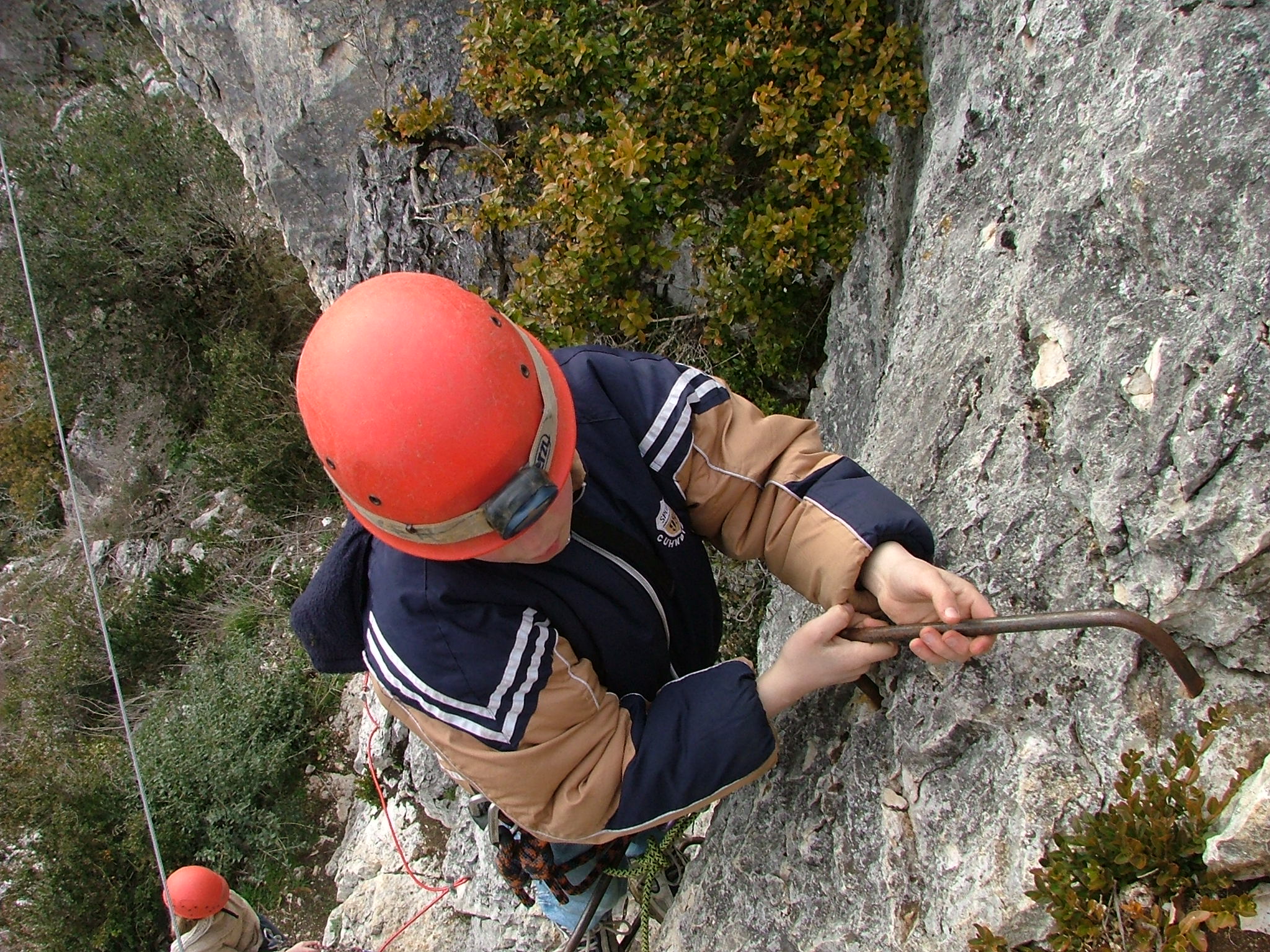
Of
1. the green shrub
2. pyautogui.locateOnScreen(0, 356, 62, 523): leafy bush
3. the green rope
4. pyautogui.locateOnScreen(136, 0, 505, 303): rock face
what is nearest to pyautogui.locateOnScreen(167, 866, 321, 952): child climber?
the green shrub

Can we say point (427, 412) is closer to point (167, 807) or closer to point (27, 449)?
point (167, 807)

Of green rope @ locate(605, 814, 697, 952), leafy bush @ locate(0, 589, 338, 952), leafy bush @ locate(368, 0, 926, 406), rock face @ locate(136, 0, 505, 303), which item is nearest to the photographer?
green rope @ locate(605, 814, 697, 952)

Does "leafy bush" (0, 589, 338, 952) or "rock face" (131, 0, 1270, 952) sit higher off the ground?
"rock face" (131, 0, 1270, 952)

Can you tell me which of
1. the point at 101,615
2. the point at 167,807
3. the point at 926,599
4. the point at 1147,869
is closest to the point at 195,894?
the point at 101,615

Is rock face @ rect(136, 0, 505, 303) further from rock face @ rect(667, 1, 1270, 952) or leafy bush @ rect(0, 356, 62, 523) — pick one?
leafy bush @ rect(0, 356, 62, 523)

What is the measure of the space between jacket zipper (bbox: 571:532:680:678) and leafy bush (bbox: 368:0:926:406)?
6.81 ft

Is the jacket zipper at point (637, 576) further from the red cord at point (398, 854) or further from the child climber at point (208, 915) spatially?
the child climber at point (208, 915)

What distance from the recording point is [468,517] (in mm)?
1589

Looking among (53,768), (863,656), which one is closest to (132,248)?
(53,768)

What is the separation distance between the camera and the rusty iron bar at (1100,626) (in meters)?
1.46

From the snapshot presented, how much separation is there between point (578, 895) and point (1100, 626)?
205cm

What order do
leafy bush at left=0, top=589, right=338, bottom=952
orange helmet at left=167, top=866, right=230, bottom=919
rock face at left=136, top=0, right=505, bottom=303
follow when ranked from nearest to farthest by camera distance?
rock face at left=136, top=0, right=505, bottom=303 < orange helmet at left=167, top=866, right=230, bottom=919 < leafy bush at left=0, top=589, right=338, bottom=952

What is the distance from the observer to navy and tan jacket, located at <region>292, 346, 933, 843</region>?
1.80 metres

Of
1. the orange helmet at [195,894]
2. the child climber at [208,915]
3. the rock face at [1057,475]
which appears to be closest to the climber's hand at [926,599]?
the rock face at [1057,475]
